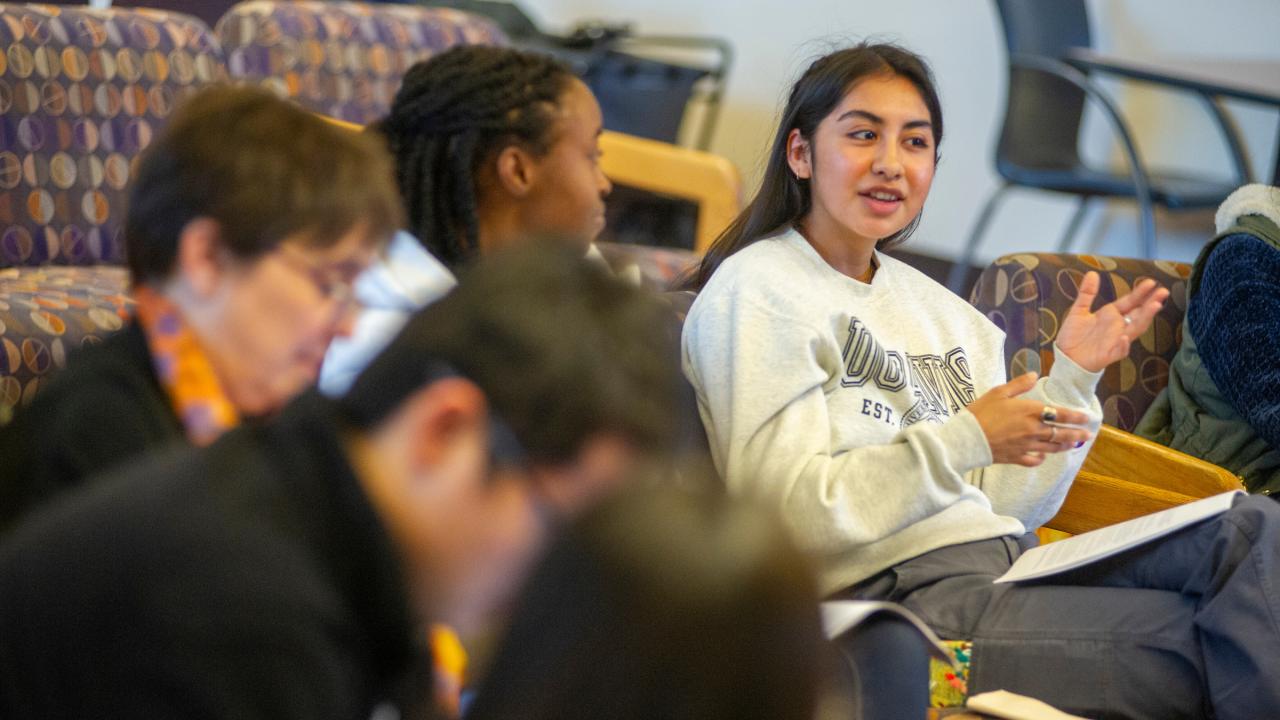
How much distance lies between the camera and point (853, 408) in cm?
162

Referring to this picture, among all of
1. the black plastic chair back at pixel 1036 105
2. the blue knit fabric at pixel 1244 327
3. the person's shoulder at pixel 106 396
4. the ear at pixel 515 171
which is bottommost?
the black plastic chair back at pixel 1036 105

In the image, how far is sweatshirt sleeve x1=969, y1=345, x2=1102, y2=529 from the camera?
5.80 feet

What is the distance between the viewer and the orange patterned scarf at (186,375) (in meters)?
1.13

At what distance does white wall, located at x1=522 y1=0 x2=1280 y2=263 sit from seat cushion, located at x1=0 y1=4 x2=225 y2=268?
1706 millimetres

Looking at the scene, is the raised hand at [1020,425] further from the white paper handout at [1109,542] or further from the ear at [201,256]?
the ear at [201,256]

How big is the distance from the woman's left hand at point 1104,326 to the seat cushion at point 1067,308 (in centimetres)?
30

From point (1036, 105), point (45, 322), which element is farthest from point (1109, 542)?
point (1036, 105)

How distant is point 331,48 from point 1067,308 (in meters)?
1.73

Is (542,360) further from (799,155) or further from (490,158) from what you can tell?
(799,155)

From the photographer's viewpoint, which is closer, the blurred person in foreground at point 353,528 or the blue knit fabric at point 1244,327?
the blurred person in foreground at point 353,528

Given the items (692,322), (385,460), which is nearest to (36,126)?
(692,322)

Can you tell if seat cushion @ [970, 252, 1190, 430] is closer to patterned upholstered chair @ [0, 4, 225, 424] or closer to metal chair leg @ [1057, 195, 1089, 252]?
patterned upholstered chair @ [0, 4, 225, 424]

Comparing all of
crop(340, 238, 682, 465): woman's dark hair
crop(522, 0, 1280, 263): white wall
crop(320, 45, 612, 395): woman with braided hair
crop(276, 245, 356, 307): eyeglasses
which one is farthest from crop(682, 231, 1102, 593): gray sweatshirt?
crop(522, 0, 1280, 263): white wall

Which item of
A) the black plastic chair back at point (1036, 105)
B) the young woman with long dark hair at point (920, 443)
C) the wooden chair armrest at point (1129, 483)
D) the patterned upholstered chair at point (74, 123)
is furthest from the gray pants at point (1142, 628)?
the black plastic chair back at point (1036, 105)
